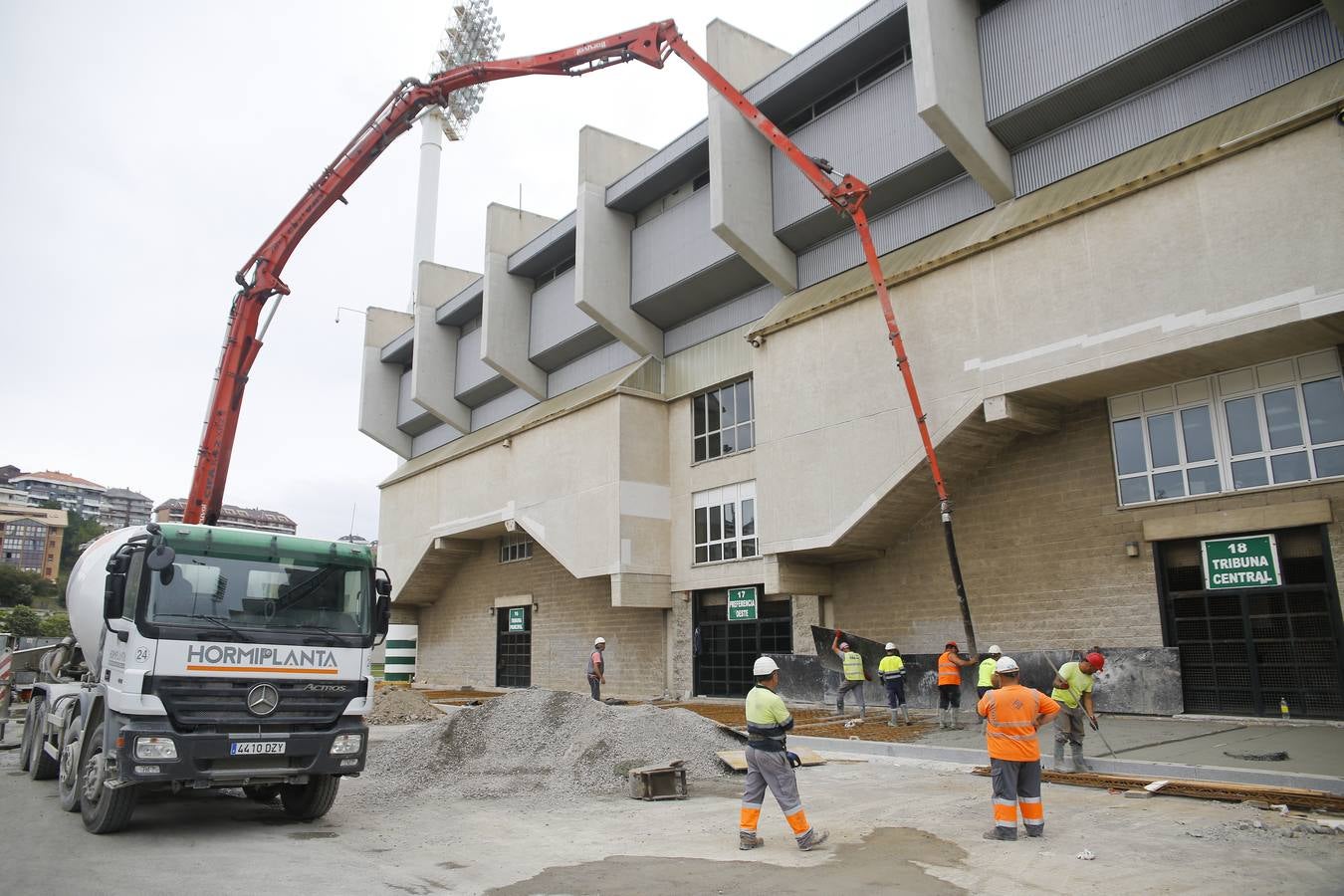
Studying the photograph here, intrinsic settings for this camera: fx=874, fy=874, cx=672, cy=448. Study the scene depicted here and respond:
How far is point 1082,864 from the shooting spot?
6.37m

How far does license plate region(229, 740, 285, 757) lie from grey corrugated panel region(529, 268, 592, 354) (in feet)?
68.4

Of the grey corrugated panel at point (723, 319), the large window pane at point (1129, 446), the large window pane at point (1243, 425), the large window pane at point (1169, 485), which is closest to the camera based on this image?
the large window pane at point (1243, 425)

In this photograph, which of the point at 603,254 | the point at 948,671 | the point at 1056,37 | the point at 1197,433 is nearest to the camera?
the point at 948,671

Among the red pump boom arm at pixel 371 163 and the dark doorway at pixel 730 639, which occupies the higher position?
the red pump boom arm at pixel 371 163

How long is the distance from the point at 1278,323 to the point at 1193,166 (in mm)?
2804

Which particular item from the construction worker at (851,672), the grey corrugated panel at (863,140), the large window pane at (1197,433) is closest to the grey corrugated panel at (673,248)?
the grey corrugated panel at (863,140)

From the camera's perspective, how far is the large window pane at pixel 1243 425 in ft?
45.8

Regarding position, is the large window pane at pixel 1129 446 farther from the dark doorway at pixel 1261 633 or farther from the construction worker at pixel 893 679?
the construction worker at pixel 893 679

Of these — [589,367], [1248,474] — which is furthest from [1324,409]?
[589,367]

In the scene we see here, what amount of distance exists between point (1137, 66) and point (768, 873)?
15463mm

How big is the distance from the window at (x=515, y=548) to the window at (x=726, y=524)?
9155 millimetres

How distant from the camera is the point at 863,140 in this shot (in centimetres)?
1995

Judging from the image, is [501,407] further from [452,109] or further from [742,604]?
[452,109]

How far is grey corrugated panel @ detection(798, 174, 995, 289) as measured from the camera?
18.4 m
